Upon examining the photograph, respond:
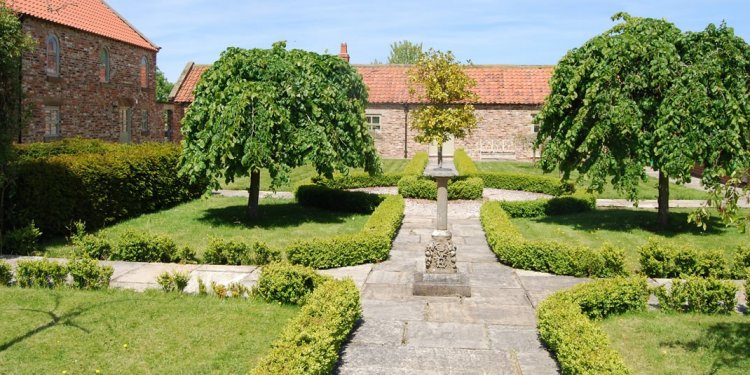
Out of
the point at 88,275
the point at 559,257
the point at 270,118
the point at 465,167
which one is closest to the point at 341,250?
the point at 559,257

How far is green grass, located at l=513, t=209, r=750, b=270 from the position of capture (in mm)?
13594

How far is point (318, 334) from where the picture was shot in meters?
6.40

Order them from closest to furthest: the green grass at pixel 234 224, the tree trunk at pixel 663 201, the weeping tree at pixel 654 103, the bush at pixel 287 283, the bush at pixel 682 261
A: the bush at pixel 287 283 → the bush at pixel 682 261 → the weeping tree at pixel 654 103 → the green grass at pixel 234 224 → the tree trunk at pixel 663 201

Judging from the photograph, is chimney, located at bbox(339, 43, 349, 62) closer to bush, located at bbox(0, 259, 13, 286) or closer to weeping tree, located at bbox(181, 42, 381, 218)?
weeping tree, located at bbox(181, 42, 381, 218)

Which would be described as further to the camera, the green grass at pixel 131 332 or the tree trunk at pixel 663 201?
the tree trunk at pixel 663 201

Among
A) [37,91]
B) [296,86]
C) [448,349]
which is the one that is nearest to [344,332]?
[448,349]

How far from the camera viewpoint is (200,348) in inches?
281

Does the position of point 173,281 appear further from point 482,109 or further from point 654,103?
point 482,109

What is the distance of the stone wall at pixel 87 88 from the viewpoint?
81.2ft

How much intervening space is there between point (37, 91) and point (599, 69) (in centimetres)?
2169

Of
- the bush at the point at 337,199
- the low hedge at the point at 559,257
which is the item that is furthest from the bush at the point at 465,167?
the low hedge at the point at 559,257

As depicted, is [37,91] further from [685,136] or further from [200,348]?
Answer: [685,136]

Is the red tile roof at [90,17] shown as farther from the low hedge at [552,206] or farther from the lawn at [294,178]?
the low hedge at [552,206]

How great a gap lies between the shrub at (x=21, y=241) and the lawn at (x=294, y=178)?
22.3 ft
